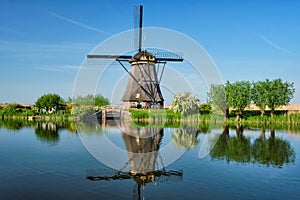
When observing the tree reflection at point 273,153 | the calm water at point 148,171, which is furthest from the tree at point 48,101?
the tree reflection at point 273,153

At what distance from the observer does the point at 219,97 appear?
36.2 m

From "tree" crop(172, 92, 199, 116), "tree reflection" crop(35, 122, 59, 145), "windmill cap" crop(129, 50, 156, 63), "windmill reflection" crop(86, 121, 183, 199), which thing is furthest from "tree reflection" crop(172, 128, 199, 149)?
"tree" crop(172, 92, 199, 116)

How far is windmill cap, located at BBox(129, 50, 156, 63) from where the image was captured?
105ft

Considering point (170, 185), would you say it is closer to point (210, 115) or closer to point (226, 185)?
point (226, 185)

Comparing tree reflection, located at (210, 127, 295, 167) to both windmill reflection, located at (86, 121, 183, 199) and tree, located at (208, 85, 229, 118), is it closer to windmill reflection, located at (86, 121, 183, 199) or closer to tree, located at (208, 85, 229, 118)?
windmill reflection, located at (86, 121, 183, 199)

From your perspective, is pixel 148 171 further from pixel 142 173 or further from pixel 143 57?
pixel 143 57

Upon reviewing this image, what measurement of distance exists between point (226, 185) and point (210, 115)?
89.3 feet

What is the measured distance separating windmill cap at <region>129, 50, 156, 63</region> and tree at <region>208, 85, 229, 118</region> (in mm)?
8958

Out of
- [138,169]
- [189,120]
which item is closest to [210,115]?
[189,120]

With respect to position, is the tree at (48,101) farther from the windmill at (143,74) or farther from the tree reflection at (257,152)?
the tree reflection at (257,152)

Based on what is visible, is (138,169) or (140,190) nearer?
(140,190)

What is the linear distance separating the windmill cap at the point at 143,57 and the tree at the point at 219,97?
29.4ft

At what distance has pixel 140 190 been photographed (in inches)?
321

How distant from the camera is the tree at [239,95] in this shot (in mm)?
36750
